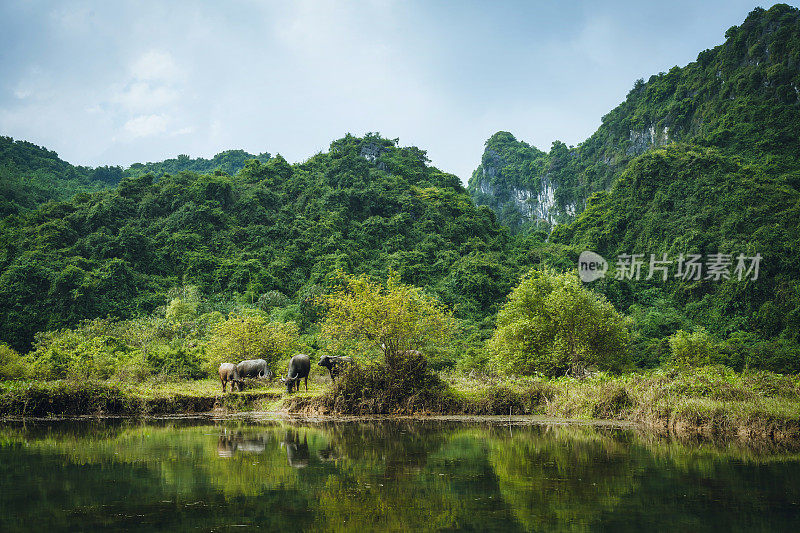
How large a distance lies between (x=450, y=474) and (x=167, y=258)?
52.1 m

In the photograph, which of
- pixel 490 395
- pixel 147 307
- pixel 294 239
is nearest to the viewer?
pixel 490 395

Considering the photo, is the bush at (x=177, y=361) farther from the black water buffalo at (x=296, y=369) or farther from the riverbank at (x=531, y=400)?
the black water buffalo at (x=296, y=369)

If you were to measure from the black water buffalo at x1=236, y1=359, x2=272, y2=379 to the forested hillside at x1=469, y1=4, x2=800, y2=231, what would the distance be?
6977 centimetres

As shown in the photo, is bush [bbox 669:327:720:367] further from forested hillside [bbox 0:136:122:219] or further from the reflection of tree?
forested hillside [bbox 0:136:122:219]

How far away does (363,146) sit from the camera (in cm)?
8544

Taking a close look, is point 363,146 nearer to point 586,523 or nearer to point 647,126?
point 647,126

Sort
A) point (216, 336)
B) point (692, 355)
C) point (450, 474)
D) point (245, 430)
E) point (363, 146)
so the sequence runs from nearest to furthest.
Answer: point (450, 474)
point (245, 430)
point (216, 336)
point (692, 355)
point (363, 146)

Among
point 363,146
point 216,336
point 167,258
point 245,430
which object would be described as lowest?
point 245,430

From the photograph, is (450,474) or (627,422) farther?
(627,422)

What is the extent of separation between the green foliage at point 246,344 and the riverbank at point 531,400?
4023 mm

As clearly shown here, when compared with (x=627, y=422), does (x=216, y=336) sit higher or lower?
higher

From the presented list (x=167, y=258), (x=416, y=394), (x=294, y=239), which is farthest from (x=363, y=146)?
(x=416, y=394)

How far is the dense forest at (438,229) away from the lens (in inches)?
1796

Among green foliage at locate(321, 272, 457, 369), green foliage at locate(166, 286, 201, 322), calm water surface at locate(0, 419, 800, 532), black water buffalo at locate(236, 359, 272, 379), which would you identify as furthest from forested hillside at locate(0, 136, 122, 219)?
calm water surface at locate(0, 419, 800, 532)
